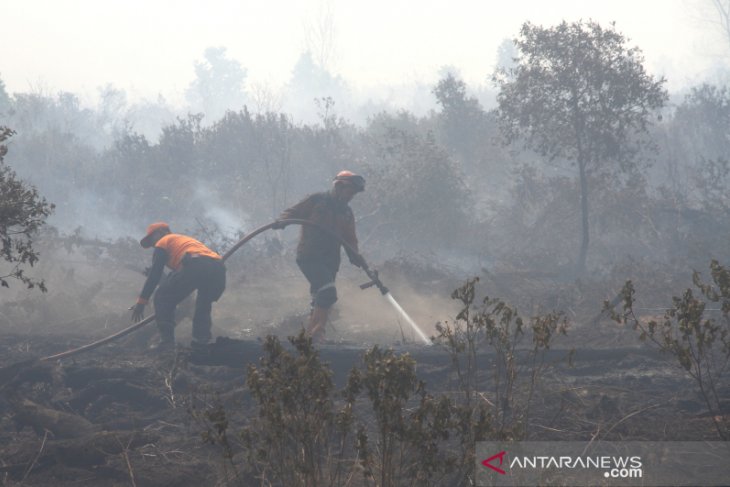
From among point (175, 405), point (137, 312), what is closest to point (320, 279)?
point (137, 312)

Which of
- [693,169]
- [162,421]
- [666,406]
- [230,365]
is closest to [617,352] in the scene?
[666,406]

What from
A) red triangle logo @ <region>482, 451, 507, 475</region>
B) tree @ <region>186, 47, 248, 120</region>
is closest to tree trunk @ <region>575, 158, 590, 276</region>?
red triangle logo @ <region>482, 451, 507, 475</region>

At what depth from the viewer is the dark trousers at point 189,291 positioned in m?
7.12

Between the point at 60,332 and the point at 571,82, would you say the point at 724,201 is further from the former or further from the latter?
the point at 60,332

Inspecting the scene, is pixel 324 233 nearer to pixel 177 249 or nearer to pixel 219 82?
pixel 177 249

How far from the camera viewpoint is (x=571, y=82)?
12023 mm

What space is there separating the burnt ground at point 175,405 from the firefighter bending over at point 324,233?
1256 mm

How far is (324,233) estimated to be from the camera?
25.2 ft

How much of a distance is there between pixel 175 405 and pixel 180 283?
2.00 metres

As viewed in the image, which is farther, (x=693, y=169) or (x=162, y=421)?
(x=693, y=169)

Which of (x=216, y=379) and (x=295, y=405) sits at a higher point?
(x=295, y=405)

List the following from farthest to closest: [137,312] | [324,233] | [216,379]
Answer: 1. [324,233]
2. [137,312]
3. [216,379]

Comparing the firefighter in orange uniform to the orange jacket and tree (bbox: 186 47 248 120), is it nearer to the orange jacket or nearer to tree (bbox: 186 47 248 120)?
the orange jacket

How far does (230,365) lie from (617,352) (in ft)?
12.5
